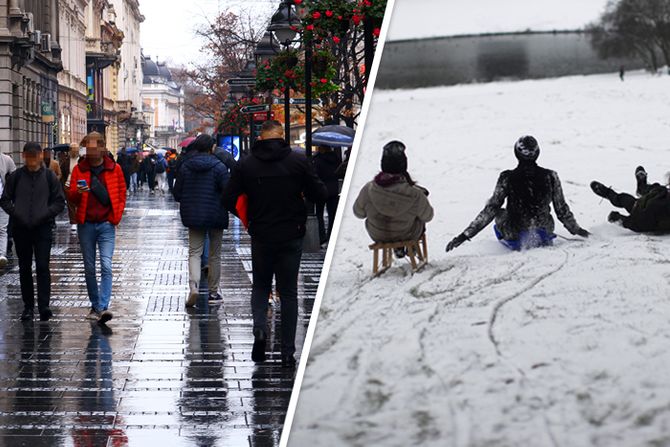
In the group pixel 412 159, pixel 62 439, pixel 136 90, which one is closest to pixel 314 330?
pixel 412 159

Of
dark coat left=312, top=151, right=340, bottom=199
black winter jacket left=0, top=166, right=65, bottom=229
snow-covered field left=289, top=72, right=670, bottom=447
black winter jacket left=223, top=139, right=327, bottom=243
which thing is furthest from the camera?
dark coat left=312, top=151, right=340, bottom=199

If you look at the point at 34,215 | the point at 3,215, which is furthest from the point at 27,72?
the point at 34,215

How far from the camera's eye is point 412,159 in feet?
6.63

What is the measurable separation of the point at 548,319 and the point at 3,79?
44141 mm

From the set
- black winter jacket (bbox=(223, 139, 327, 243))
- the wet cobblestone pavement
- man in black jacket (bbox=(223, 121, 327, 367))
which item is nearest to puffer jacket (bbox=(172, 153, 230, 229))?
the wet cobblestone pavement

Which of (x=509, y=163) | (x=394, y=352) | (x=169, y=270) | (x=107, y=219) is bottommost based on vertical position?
(x=169, y=270)

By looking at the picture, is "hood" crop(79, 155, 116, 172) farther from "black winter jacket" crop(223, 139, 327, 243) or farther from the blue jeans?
"black winter jacket" crop(223, 139, 327, 243)

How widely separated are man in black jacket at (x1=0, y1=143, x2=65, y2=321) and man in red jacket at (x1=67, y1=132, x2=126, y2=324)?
31 centimetres

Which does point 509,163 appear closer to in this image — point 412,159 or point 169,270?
point 412,159

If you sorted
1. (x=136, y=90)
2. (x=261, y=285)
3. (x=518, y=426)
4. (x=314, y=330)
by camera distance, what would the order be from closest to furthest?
(x=518, y=426) → (x=314, y=330) → (x=261, y=285) → (x=136, y=90)

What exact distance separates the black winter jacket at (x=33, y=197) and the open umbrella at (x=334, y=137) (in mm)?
8250

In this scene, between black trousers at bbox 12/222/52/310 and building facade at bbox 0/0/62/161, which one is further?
building facade at bbox 0/0/62/161

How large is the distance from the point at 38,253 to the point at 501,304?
952cm

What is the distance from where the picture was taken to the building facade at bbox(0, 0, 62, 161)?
146 ft
